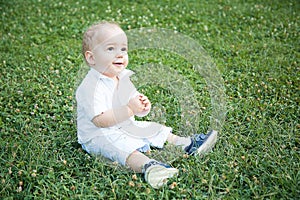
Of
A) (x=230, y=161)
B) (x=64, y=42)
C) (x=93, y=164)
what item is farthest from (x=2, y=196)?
(x=64, y=42)

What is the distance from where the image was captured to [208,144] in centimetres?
308

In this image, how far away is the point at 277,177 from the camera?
2773 millimetres

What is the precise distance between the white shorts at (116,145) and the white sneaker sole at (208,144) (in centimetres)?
37

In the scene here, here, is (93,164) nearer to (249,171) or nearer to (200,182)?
(200,182)

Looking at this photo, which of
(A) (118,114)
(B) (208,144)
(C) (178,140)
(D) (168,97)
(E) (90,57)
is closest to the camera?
(A) (118,114)

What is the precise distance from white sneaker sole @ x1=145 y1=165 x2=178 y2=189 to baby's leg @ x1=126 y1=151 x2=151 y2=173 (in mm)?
109

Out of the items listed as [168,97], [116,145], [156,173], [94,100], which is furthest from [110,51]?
[168,97]

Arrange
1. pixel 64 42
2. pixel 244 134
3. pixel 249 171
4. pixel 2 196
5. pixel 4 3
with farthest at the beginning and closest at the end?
1. pixel 4 3
2. pixel 64 42
3. pixel 244 134
4. pixel 249 171
5. pixel 2 196

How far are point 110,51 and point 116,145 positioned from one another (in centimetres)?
63

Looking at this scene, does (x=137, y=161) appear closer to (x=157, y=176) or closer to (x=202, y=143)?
(x=157, y=176)

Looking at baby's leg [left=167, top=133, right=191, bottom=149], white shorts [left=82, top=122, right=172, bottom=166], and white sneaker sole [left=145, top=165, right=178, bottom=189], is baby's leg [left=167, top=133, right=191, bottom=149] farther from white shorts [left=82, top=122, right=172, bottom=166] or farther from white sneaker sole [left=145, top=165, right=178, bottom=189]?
white sneaker sole [left=145, top=165, right=178, bottom=189]

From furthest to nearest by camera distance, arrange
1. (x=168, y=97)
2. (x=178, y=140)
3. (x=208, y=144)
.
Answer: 1. (x=168, y=97)
2. (x=178, y=140)
3. (x=208, y=144)

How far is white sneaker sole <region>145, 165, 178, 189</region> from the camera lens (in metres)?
2.72

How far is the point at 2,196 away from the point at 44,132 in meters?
0.77
